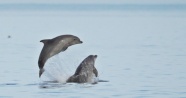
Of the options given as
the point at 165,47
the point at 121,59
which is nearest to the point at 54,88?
the point at 121,59

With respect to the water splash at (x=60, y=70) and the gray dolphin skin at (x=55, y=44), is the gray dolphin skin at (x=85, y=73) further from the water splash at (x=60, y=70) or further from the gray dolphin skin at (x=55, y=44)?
the gray dolphin skin at (x=55, y=44)

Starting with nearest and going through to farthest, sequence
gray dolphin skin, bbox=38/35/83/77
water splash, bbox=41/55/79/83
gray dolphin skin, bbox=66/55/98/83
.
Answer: gray dolphin skin, bbox=66/55/98/83, gray dolphin skin, bbox=38/35/83/77, water splash, bbox=41/55/79/83

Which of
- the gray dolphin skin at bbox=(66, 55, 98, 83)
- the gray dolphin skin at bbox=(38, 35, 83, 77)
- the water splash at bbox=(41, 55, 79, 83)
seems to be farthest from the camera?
the water splash at bbox=(41, 55, 79, 83)

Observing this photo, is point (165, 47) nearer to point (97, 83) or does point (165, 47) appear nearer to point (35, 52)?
point (35, 52)

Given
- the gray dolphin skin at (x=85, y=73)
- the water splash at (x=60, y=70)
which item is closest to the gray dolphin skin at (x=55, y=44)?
the gray dolphin skin at (x=85, y=73)

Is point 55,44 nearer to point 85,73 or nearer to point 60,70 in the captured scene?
point 85,73

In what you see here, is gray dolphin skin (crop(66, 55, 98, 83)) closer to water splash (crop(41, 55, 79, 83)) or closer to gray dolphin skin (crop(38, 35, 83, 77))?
water splash (crop(41, 55, 79, 83))

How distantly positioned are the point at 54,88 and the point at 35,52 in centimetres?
1571

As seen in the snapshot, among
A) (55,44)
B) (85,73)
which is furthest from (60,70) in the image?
(85,73)

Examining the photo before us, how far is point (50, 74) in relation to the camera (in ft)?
92.3

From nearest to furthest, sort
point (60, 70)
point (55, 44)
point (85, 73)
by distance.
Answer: point (85, 73), point (55, 44), point (60, 70)

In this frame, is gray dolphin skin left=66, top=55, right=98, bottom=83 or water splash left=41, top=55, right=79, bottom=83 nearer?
gray dolphin skin left=66, top=55, right=98, bottom=83

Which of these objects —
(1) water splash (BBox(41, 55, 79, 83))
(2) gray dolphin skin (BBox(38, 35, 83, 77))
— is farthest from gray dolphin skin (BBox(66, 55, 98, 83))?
(2) gray dolphin skin (BBox(38, 35, 83, 77))

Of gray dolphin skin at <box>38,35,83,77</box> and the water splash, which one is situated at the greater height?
gray dolphin skin at <box>38,35,83,77</box>
